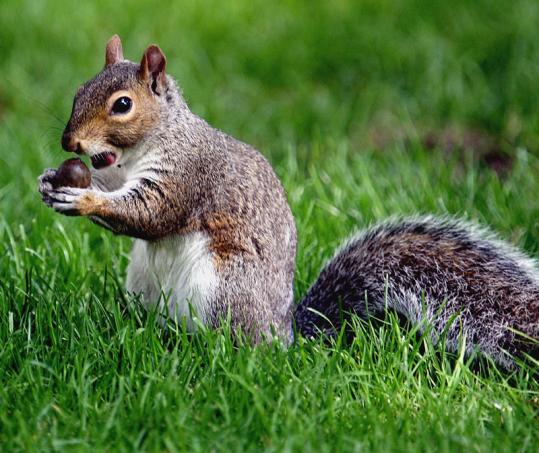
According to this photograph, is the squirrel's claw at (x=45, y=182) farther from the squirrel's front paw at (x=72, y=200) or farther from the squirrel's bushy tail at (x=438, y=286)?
the squirrel's bushy tail at (x=438, y=286)

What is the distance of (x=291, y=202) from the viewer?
3.28 meters

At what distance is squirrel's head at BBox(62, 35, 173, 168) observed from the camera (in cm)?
224

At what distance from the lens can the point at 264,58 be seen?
473 cm

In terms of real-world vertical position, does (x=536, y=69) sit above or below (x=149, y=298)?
above

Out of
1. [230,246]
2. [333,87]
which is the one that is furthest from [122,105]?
[333,87]

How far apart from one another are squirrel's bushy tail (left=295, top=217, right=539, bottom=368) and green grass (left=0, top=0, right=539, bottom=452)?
7 cm

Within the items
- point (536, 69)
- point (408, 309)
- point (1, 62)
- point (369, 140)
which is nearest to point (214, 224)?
point (408, 309)

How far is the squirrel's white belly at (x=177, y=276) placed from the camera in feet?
7.56

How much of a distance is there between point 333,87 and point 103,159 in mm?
2411

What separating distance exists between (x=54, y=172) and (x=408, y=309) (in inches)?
35.7

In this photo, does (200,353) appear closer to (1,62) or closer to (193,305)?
(193,305)

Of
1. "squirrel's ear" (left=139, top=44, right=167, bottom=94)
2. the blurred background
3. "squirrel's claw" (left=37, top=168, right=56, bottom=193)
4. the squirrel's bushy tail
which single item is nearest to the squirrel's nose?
"squirrel's claw" (left=37, top=168, right=56, bottom=193)

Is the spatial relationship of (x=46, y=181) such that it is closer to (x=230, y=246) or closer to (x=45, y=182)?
(x=45, y=182)

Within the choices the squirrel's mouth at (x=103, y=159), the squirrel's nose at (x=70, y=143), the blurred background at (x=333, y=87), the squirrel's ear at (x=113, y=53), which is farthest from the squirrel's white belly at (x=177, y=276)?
the blurred background at (x=333, y=87)
